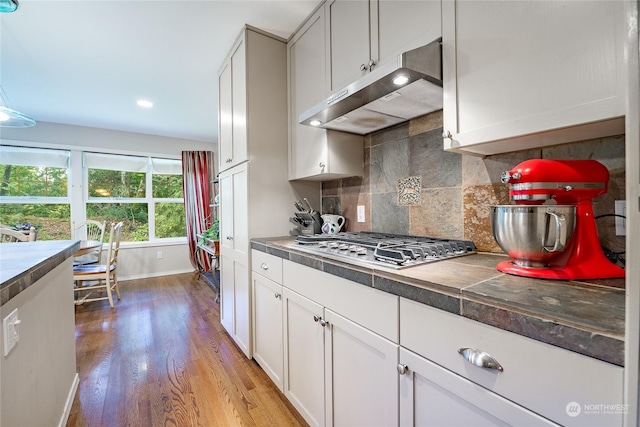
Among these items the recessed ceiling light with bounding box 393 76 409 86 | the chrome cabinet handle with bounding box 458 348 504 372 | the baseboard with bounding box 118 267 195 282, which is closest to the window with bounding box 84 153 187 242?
the baseboard with bounding box 118 267 195 282

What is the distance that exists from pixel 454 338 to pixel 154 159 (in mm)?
5179

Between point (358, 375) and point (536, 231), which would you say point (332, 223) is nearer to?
point (358, 375)

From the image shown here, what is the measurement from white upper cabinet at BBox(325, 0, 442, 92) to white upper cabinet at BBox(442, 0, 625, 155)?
10cm

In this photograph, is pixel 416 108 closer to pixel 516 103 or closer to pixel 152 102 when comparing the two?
pixel 516 103

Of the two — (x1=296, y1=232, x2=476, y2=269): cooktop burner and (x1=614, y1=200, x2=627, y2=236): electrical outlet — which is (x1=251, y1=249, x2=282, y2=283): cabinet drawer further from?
(x1=614, y1=200, x2=627, y2=236): electrical outlet

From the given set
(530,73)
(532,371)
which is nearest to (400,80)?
(530,73)

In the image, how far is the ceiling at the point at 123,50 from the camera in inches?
68.8

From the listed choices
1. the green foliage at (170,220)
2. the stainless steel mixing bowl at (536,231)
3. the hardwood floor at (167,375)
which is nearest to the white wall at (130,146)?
the green foliage at (170,220)

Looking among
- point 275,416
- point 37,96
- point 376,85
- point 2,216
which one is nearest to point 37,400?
point 275,416

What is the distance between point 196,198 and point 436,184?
4382mm

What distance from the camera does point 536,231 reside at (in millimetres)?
791

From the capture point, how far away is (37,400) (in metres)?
1.05

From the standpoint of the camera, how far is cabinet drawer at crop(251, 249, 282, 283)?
156 cm

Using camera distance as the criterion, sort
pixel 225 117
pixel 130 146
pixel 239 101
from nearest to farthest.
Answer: pixel 239 101 → pixel 225 117 → pixel 130 146
